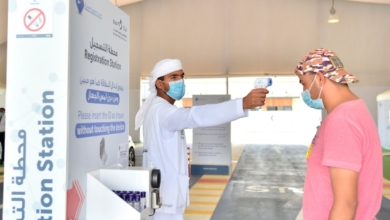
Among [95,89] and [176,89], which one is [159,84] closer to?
[176,89]

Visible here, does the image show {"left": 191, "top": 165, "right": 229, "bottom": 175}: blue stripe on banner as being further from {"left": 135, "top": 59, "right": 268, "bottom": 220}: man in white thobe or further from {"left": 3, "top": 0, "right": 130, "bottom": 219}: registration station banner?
{"left": 3, "top": 0, "right": 130, "bottom": 219}: registration station banner

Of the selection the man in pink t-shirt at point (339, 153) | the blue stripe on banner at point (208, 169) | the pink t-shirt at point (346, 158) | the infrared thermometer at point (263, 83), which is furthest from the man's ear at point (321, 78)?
the blue stripe on banner at point (208, 169)

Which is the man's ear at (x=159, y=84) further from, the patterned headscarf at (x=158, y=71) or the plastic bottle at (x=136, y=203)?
the plastic bottle at (x=136, y=203)

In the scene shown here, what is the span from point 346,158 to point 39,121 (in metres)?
1.17

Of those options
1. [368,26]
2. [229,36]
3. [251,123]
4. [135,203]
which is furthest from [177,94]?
[251,123]

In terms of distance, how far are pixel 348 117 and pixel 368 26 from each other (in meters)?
16.1

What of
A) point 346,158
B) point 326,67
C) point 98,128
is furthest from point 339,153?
point 98,128

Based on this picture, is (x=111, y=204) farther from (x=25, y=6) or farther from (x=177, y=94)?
(x=177, y=94)

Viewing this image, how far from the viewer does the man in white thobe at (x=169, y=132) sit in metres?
2.30

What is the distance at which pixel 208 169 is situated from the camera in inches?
371

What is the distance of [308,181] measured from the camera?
171cm

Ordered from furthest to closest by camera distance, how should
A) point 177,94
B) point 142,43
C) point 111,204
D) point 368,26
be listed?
point 142,43 < point 368,26 < point 177,94 < point 111,204

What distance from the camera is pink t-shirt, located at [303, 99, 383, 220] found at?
1464 millimetres

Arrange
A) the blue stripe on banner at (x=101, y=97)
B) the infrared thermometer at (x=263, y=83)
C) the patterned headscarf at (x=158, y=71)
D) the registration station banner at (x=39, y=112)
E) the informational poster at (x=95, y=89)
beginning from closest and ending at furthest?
the registration station banner at (x=39, y=112), the informational poster at (x=95, y=89), the blue stripe on banner at (x=101, y=97), the infrared thermometer at (x=263, y=83), the patterned headscarf at (x=158, y=71)
